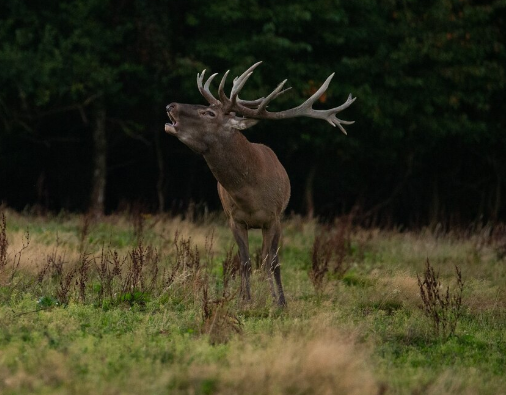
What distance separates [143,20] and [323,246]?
9134 mm

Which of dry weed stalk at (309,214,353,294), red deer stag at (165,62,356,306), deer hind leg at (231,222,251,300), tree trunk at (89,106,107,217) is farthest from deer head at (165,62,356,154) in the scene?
tree trunk at (89,106,107,217)

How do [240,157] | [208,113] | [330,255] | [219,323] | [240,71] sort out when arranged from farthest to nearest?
1. [240,71]
2. [330,255]
3. [240,157]
4. [208,113]
5. [219,323]

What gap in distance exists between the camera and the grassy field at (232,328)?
229 inches

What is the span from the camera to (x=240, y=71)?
19.2 m

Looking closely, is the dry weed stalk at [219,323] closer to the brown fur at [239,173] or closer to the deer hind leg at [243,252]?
the brown fur at [239,173]

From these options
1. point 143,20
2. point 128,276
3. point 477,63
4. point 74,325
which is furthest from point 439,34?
point 74,325

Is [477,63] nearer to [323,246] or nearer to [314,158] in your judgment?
[314,158]

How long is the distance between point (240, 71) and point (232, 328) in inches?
487

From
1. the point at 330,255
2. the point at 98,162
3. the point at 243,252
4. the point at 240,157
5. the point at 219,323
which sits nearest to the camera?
the point at 219,323

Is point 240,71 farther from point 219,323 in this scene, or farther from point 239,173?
point 219,323

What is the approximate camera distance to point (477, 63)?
20859 millimetres

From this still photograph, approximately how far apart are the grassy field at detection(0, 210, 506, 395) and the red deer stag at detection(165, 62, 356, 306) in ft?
1.44

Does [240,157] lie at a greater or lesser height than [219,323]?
greater

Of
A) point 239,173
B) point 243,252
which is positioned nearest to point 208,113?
point 239,173
